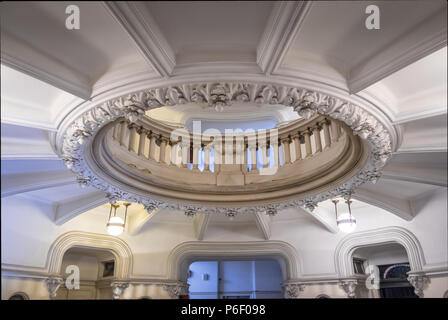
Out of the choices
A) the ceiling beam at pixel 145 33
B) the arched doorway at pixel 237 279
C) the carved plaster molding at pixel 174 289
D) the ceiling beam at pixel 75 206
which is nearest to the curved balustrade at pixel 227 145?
the ceiling beam at pixel 75 206

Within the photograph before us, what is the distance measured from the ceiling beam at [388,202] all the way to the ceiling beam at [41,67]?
180 inches

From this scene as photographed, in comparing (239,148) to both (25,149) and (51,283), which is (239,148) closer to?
(25,149)

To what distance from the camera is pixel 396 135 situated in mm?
3766

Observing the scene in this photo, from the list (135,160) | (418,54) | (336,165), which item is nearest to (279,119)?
(336,165)

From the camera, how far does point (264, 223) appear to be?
7.33m

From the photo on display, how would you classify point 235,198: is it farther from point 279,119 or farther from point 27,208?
point 27,208

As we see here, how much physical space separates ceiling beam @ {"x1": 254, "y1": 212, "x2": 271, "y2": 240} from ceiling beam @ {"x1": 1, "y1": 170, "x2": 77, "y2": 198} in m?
3.78

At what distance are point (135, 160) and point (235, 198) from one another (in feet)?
5.73

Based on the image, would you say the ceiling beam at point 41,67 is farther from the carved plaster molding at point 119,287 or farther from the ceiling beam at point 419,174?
the carved plaster molding at point 119,287

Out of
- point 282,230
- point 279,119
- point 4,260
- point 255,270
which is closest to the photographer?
point 4,260

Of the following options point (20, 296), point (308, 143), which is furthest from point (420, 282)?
point (20, 296)

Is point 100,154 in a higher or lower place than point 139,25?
lower

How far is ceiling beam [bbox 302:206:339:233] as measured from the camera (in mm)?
7050

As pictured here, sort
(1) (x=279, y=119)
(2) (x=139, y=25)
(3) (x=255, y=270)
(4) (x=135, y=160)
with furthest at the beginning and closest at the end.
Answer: (3) (x=255, y=270)
(1) (x=279, y=119)
(4) (x=135, y=160)
(2) (x=139, y=25)
